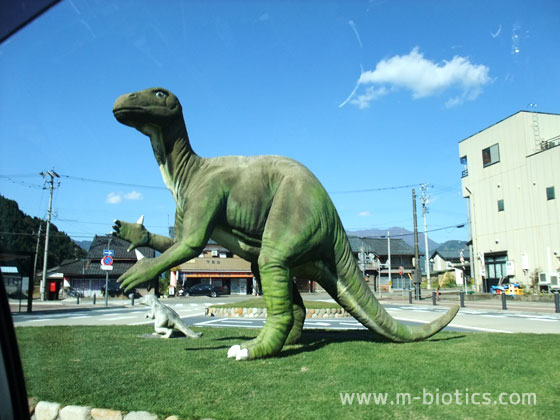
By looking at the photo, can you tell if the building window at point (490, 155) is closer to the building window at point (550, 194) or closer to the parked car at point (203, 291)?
the building window at point (550, 194)

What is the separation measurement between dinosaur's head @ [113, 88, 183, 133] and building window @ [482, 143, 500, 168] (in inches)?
1214

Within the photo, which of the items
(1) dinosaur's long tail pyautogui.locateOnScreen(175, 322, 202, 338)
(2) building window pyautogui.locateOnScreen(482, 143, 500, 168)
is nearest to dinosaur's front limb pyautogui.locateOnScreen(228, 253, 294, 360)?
(1) dinosaur's long tail pyautogui.locateOnScreen(175, 322, 202, 338)

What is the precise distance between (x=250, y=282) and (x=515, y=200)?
77.5 feet

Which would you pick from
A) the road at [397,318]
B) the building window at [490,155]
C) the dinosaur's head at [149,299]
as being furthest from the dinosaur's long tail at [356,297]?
the building window at [490,155]

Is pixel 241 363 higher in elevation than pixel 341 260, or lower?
lower

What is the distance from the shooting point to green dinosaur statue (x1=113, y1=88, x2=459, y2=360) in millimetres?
5310

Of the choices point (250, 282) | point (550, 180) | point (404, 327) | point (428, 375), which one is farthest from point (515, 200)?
point (428, 375)

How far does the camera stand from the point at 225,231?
5816 mm

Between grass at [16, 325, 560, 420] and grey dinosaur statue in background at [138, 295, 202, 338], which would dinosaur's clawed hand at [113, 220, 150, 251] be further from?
grey dinosaur statue in background at [138, 295, 202, 338]

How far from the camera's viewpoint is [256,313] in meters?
15.9

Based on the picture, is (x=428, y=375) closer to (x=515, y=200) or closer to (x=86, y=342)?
(x=86, y=342)

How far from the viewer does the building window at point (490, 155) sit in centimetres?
3186

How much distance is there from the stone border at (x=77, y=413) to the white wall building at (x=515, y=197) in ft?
87.8

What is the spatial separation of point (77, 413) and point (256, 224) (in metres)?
2.89
